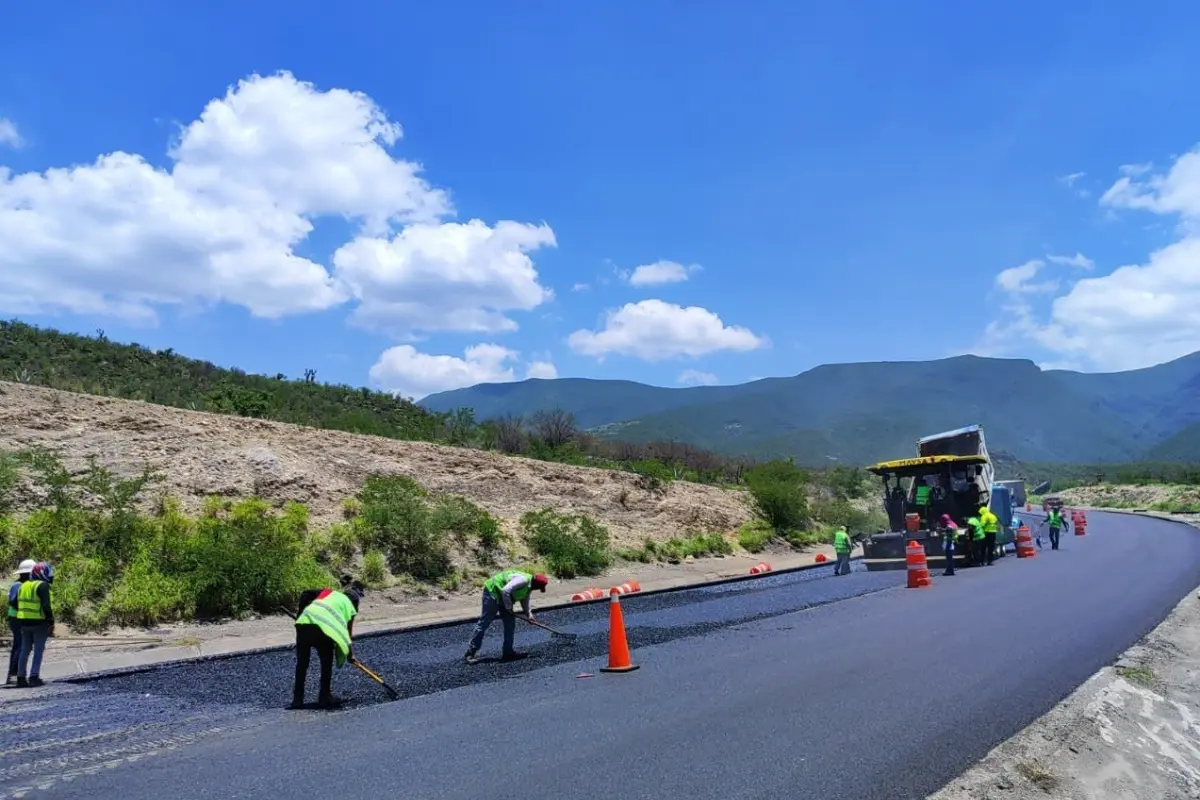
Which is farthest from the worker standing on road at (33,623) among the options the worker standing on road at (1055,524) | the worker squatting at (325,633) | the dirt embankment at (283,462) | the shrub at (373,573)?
the worker standing on road at (1055,524)

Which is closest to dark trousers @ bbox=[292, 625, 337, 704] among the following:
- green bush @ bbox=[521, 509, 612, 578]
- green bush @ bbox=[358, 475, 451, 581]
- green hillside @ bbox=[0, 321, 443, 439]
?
green bush @ bbox=[358, 475, 451, 581]

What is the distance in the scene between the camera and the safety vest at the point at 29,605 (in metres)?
10.2

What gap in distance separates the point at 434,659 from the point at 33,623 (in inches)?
179

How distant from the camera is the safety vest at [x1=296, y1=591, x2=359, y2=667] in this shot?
8.55 m

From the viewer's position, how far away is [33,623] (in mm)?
10305

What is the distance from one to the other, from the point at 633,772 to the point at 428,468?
21744mm

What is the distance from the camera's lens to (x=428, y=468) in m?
27.3

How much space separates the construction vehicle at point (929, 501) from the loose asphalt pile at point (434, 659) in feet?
18.4

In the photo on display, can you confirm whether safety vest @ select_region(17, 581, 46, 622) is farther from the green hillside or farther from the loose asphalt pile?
the green hillside

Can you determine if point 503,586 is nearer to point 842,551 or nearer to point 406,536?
point 406,536

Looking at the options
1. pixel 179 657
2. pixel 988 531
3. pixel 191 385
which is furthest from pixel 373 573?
pixel 191 385

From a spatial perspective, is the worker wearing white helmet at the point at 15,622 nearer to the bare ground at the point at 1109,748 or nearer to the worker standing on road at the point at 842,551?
the bare ground at the point at 1109,748

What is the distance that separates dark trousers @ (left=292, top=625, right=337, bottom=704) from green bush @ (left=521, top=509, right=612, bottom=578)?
44.8ft

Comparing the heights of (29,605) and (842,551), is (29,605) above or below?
above
